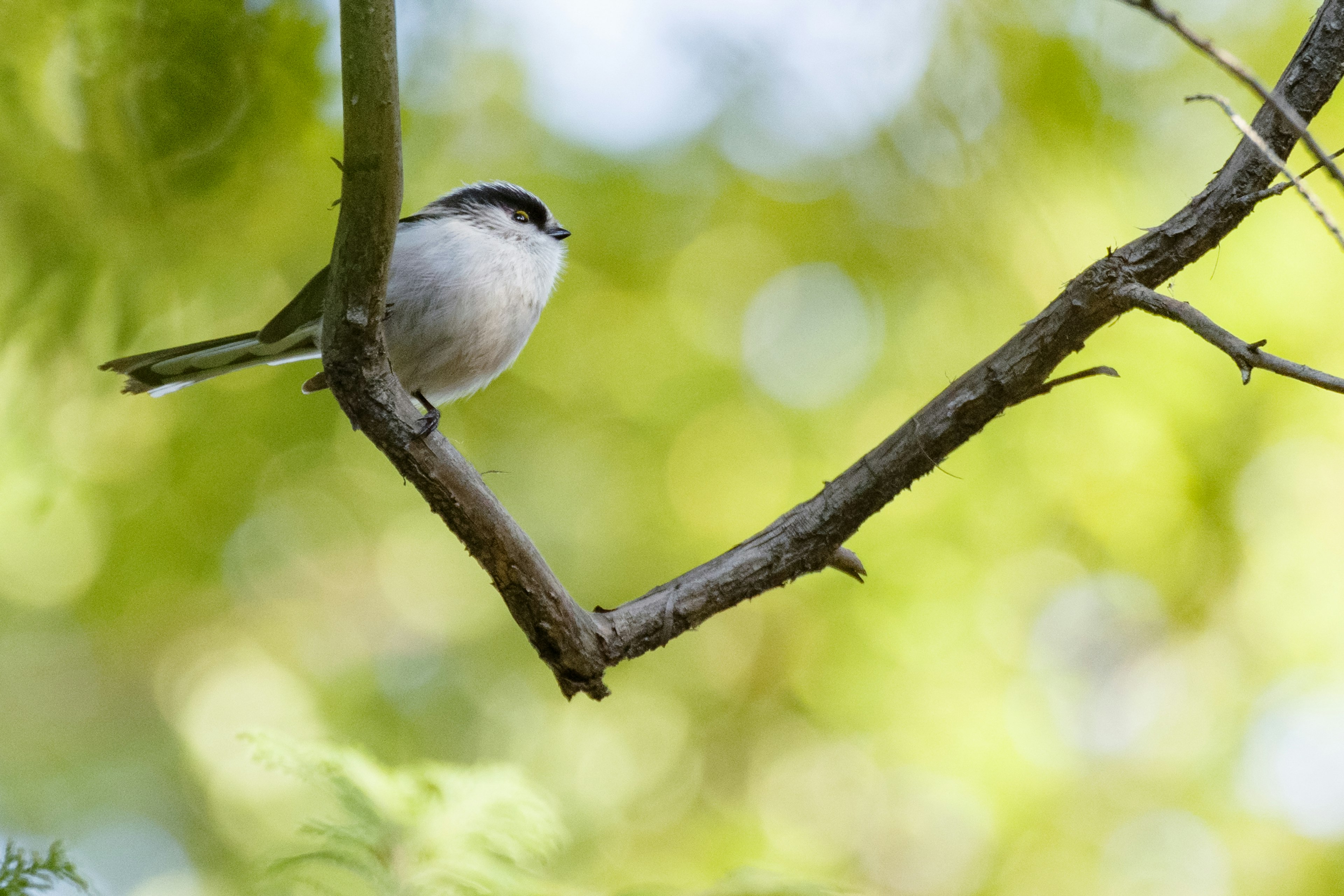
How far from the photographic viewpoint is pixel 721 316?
529 cm

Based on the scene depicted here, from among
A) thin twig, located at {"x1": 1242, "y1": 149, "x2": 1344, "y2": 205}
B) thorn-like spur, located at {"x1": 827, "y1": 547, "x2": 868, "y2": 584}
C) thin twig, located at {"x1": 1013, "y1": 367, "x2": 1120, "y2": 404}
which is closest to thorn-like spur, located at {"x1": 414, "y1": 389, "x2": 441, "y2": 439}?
thorn-like spur, located at {"x1": 827, "y1": 547, "x2": 868, "y2": 584}

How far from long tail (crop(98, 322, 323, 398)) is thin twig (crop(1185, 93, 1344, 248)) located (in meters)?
2.33

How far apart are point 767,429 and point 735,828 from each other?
7.01ft

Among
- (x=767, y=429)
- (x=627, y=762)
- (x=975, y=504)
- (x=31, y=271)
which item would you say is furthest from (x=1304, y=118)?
(x=627, y=762)

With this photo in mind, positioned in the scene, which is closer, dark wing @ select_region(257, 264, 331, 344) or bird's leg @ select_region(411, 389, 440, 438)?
bird's leg @ select_region(411, 389, 440, 438)

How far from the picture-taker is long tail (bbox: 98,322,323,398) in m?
2.73

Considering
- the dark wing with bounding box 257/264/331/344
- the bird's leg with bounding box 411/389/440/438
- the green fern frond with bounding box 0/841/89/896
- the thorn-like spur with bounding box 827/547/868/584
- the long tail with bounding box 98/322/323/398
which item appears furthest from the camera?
the long tail with bounding box 98/322/323/398

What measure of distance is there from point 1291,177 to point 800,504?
1.08 metres

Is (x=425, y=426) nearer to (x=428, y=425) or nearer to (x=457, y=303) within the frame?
(x=428, y=425)

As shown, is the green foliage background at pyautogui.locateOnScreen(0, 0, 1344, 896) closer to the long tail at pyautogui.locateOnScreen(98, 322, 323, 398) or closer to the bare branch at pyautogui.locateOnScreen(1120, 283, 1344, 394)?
the long tail at pyautogui.locateOnScreen(98, 322, 323, 398)

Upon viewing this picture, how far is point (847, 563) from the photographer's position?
2223 millimetres

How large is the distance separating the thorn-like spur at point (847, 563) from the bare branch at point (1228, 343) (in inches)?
33.1

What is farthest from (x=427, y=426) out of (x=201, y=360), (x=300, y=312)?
(x=201, y=360)

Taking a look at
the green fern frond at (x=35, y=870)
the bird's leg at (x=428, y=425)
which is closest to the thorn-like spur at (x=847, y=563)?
the bird's leg at (x=428, y=425)
